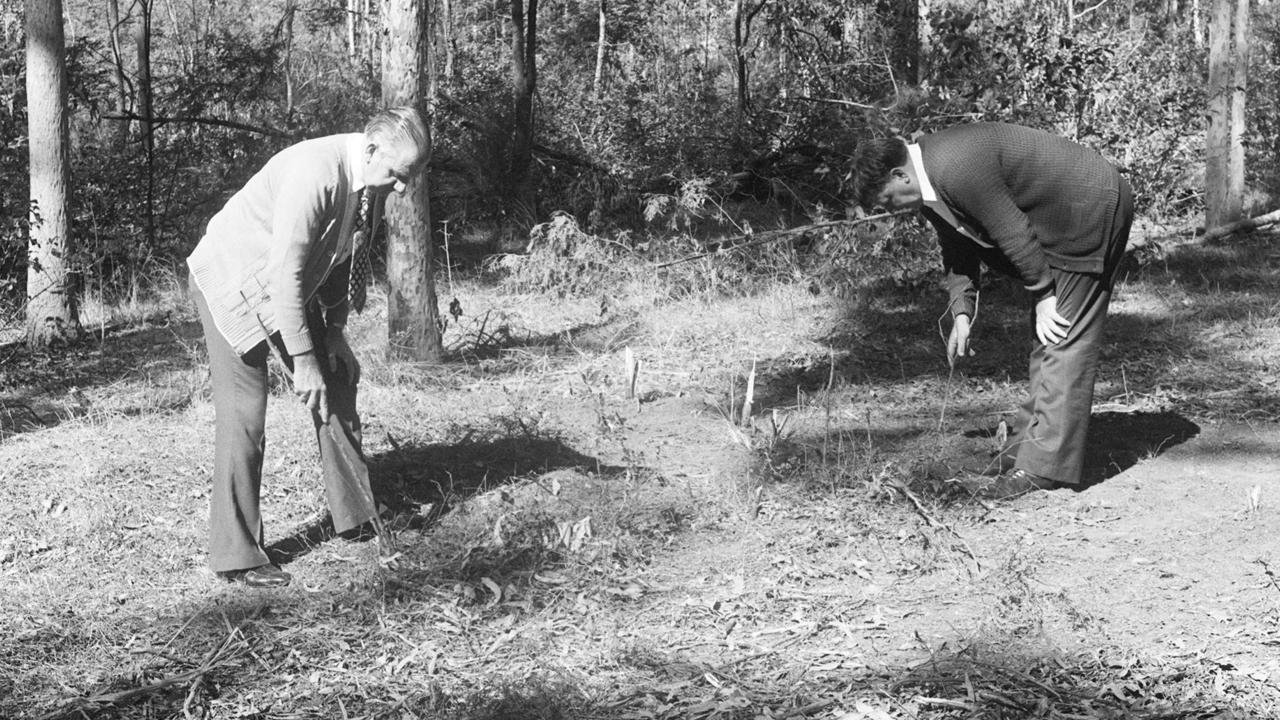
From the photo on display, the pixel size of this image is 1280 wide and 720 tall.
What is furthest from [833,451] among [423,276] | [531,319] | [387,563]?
[531,319]

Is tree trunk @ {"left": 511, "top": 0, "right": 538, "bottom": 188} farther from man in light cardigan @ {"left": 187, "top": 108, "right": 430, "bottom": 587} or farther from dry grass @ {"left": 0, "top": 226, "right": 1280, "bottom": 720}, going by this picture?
man in light cardigan @ {"left": 187, "top": 108, "right": 430, "bottom": 587}

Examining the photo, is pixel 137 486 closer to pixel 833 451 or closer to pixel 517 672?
pixel 517 672

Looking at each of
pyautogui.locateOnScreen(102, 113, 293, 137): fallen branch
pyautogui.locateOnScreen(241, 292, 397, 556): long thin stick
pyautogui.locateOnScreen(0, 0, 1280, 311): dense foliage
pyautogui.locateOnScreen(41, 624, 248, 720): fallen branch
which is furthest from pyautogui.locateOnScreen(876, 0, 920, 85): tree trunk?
pyautogui.locateOnScreen(41, 624, 248, 720): fallen branch

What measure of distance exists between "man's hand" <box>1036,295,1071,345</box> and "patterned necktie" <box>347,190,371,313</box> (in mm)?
2670

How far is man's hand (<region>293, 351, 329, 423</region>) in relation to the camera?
425 centimetres

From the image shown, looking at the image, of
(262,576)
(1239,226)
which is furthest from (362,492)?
(1239,226)

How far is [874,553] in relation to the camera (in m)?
4.83

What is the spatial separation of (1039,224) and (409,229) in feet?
13.5

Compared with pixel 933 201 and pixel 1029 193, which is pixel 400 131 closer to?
pixel 933 201

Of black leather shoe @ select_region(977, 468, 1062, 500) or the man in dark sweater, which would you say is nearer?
the man in dark sweater

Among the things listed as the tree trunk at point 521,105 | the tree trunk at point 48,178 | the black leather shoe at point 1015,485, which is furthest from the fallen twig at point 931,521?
the tree trunk at point 521,105

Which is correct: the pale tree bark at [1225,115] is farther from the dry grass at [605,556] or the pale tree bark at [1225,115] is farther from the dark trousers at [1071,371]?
the dark trousers at [1071,371]

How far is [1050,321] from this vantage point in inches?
198

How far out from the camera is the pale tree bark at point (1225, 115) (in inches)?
475
